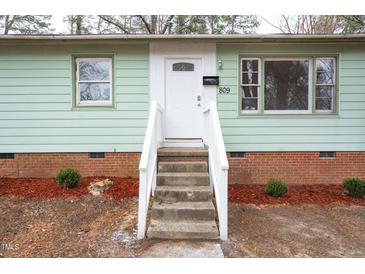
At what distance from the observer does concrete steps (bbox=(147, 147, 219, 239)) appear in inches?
154

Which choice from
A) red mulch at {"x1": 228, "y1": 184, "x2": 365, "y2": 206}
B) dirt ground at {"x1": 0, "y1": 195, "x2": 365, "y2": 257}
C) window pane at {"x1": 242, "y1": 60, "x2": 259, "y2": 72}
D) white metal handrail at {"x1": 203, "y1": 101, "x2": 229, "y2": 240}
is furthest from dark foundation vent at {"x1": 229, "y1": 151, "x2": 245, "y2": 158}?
window pane at {"x1": 242, "y1": 60, "x2": 259, "y2": 72}

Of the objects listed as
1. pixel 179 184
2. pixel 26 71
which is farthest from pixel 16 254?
pixel 26 71

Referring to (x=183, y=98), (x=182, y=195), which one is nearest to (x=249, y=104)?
(x=183, y=98)

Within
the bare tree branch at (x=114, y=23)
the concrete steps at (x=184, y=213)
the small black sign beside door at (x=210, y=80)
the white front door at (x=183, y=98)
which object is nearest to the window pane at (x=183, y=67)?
the white front door at (x=183, y=98)

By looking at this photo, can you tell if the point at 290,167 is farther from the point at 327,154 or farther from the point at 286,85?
the point at 286,85

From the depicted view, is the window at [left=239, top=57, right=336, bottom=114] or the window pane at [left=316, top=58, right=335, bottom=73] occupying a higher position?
the window pane at [left=316, top=58, right=335, bottom=73]

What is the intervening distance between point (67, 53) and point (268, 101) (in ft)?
16.6

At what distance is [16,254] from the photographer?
3568 mm

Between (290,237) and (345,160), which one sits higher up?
(345,160)

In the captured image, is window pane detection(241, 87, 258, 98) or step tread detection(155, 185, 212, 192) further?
window pane detection(241, 87, 258, 98)

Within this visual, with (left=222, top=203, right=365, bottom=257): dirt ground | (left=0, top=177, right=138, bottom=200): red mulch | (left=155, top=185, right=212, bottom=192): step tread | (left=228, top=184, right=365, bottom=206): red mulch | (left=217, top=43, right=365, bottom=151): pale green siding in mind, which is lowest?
(left=222, top=203, right=365, bottom=257): dirt ground

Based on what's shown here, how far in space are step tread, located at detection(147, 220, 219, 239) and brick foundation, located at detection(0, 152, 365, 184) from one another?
110 inches

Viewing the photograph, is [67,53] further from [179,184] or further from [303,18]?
[303,18]

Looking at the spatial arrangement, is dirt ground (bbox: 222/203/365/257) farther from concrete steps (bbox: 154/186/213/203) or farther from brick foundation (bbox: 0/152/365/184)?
brick foundation (bbox: 0/152/365/184)
